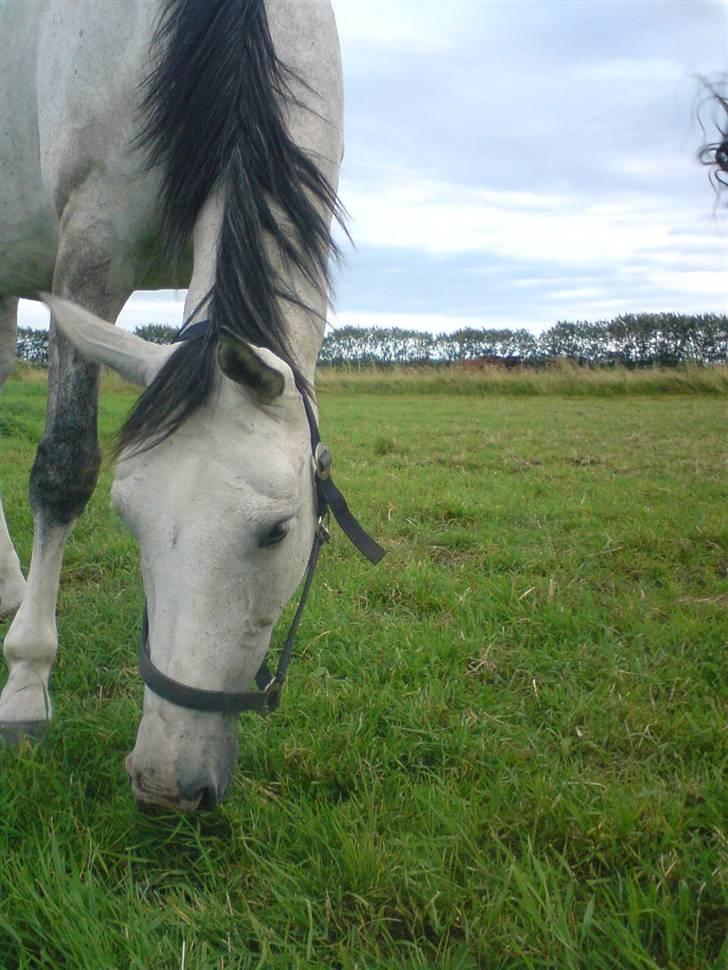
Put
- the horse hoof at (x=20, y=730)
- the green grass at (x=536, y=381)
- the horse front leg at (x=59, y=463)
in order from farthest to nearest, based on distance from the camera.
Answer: the green grass at (x=536, y=381) → the horse front leg at (x=59, y=463) → the horse hoof at (x=20, y=730)

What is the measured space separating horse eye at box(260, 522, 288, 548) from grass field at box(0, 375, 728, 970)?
0.64 m

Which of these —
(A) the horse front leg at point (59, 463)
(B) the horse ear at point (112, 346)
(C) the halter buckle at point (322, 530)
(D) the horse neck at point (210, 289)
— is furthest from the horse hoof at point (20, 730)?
(D) the horse neck at point (210, 289)

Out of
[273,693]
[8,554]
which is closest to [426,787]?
[273,693]

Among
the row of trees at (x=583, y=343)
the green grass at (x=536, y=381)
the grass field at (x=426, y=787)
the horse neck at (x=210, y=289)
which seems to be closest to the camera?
the grass field at (x=426, y=787)

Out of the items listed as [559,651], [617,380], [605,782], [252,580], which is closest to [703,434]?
[559,651]

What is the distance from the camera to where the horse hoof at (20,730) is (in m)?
2.23

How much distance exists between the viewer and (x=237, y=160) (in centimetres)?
200

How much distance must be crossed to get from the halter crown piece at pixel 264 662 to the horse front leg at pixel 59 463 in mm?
752

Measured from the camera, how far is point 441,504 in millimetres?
5027

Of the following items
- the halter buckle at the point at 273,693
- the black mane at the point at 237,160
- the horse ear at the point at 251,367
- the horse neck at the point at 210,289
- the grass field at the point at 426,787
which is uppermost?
the black mane at the point at 237,160

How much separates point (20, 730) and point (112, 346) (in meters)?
1.24

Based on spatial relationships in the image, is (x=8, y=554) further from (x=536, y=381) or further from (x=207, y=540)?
(x=536, y=381)

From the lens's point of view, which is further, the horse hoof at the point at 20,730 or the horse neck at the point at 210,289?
the horse hoof at the point at 20,730

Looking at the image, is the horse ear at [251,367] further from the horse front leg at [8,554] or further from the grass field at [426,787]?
the horse front leg at [8,554]
